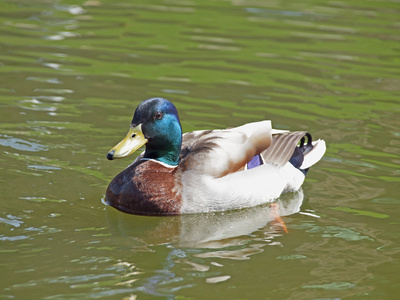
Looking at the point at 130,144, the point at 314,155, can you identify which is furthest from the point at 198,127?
the point at 130,144

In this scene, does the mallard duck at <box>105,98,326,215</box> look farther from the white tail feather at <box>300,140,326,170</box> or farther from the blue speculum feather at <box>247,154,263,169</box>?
the white tail feather at <box>300,140,326,170</box>

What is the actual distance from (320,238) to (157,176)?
1612 mm

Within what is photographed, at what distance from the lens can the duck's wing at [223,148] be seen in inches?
290

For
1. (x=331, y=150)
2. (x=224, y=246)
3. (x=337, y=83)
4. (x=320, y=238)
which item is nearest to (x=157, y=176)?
(x=224, y=246)

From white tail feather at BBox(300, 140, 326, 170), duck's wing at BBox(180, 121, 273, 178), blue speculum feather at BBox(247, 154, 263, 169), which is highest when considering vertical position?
duck's wing at BBox(180, 121, 273, 178)

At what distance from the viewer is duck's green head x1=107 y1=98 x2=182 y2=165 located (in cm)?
722

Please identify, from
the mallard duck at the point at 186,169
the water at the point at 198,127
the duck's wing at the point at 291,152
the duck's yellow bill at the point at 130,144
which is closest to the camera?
the water at the point at 198,127

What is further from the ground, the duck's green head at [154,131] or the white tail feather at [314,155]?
Result: the duck's green head at [154,131]

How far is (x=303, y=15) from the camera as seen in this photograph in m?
15.2

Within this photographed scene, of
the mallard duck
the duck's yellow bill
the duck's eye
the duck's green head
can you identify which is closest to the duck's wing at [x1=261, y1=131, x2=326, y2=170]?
the mallard duck

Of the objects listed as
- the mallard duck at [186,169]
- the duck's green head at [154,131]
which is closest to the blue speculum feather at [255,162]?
the mallard duck at [186,169]

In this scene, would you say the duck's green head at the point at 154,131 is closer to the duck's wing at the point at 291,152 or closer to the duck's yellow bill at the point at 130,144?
the duck's yellow bill at the point at 130,144

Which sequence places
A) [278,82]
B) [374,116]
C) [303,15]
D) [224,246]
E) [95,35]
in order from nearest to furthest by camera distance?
[224,246] → [374,116] → [278,82] → [95,35] → [303,15]

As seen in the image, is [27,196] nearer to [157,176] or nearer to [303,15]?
[157,176]
